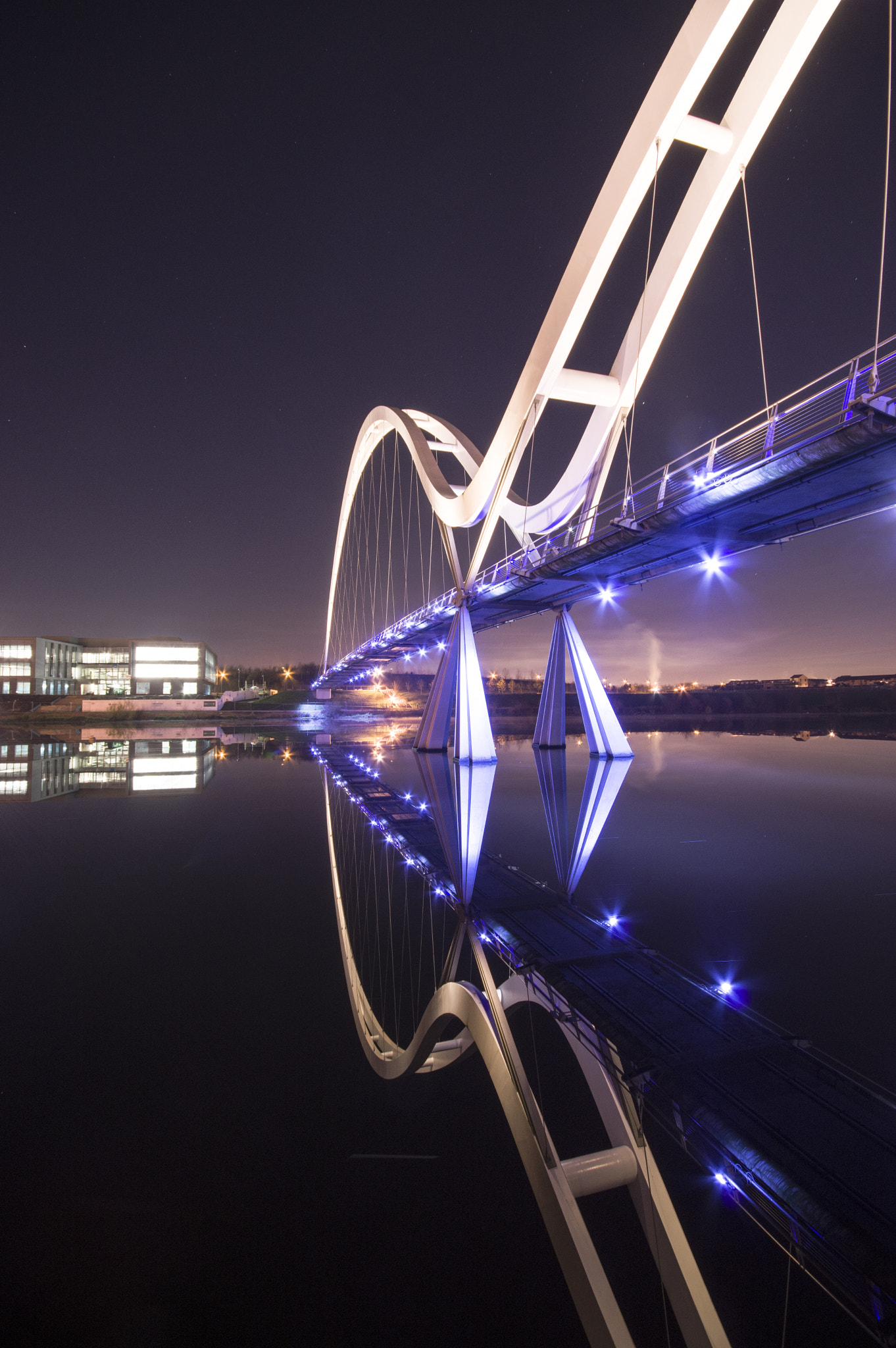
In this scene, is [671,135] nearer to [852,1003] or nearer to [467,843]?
[467,843]

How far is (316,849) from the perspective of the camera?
24.9ft

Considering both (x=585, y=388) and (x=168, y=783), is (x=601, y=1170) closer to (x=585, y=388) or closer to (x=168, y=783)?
(x=168, y=783)

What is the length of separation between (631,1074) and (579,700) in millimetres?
18676

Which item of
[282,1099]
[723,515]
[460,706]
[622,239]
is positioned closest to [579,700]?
[460,706]

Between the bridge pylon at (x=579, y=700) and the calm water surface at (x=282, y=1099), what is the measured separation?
12199mm

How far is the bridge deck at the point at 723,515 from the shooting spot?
9.40m

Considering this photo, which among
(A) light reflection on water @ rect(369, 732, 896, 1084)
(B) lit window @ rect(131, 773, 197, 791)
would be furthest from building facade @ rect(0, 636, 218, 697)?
(A) light reflection on water @ rect(369, 732, 896, 1084)

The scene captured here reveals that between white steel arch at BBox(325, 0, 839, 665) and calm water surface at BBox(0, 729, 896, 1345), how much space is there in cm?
1469

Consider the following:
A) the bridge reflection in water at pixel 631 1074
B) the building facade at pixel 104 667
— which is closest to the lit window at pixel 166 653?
the building facade at pixel 104 667

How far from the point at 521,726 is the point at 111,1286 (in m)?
40.6

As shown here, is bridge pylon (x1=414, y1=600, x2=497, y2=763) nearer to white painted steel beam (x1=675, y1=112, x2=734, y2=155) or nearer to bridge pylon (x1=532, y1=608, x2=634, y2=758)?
bridge pylon (x1=532, y1=608, x2=634, y2=758)

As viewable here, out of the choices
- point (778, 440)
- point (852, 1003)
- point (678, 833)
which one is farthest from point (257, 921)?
point (778, 440)

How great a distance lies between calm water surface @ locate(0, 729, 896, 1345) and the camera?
183 centimetres

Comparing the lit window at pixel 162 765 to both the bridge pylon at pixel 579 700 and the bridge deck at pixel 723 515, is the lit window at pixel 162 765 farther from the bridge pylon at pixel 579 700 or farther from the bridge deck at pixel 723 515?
the bridge pylon at pixel 579 700
